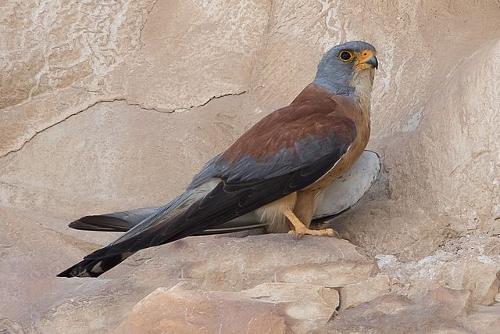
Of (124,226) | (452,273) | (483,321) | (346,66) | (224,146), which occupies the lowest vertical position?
(483,321)

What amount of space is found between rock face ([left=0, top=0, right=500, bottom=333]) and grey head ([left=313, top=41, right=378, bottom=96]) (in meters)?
0.35

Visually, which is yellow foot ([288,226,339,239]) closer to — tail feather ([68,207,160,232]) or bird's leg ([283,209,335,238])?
bird's leg ([283,209,335,238])

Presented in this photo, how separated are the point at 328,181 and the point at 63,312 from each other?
3.93 ft

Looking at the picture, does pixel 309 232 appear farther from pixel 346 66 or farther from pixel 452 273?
pixel 346 66

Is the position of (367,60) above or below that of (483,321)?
above

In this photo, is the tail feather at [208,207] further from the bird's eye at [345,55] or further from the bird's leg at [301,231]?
the bird's eye at [345,55]

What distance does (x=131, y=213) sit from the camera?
15.6ft

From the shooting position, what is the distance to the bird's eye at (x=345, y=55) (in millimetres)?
5082

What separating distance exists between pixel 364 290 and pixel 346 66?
1232mm

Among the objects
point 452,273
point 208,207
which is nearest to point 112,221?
point 208,207

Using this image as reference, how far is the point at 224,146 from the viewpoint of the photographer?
5734mm

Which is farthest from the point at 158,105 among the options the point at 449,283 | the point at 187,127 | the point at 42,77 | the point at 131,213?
the point at 449,283

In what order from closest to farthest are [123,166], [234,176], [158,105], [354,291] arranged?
1. [354,291]
2. [234,176]
3. [123,166]
4. [158,105]

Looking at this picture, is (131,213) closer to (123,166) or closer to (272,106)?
(123,166)
